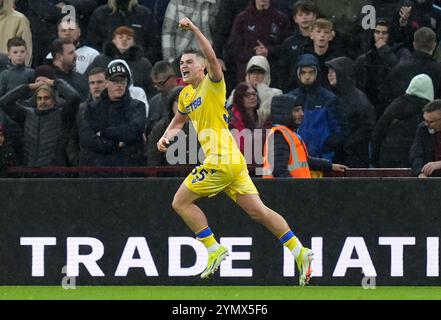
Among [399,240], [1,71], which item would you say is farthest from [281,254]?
[1,71]

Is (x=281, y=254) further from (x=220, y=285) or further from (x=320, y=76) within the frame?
(x=320, y=76)

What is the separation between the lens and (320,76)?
1255 cm

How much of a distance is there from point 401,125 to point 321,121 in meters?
0.81

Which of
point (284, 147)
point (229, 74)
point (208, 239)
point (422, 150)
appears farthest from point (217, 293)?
point (229, 74)

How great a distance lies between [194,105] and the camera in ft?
34.1

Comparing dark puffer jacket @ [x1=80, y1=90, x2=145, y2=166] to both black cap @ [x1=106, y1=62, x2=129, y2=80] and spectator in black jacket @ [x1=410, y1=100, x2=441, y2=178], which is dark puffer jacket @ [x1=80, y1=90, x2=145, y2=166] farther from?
spectator in black jacket @ [x1=410, y1=100, x2=441, y2=178]

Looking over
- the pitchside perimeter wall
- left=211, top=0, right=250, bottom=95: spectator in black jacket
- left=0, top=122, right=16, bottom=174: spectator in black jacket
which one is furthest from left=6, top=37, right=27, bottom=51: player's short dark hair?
the pitchside perimeter wall

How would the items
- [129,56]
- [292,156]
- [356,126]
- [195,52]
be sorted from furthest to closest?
[129,56] → [356,126] → [292,156] → [195,52]

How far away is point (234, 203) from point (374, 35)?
112 inches

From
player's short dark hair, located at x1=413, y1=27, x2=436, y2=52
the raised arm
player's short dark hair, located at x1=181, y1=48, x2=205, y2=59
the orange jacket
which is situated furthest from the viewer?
player's short dark hair, located at x1=413, y1=27, x2=436, y2=52

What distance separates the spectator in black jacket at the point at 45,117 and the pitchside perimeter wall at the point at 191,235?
35.0 inches

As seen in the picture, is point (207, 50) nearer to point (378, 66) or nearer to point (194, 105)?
point (194, 105)

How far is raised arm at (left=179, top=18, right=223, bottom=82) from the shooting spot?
9352 mm

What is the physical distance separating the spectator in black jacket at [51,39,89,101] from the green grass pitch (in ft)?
8.88
